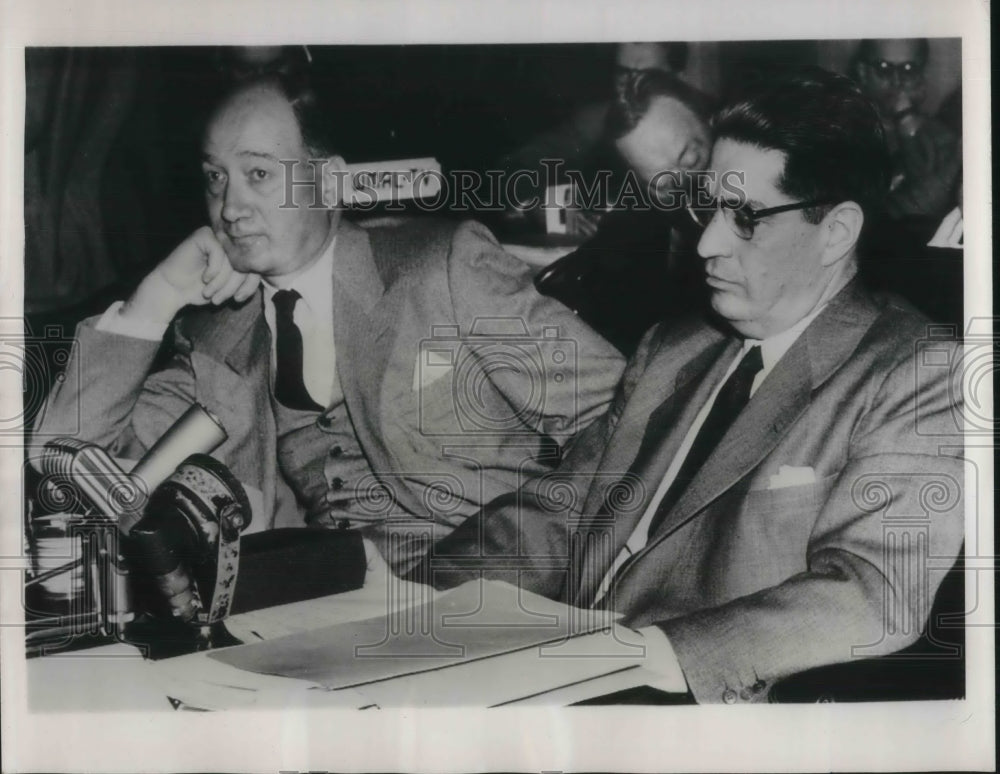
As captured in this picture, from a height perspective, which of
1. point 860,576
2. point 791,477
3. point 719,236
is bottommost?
point 860,576

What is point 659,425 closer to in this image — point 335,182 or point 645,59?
point 645,59

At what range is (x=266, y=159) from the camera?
350cm

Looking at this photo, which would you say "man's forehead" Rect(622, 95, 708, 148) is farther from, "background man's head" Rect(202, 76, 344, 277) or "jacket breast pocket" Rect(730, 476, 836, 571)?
"jacket breast pocket" Rect(730, 476, 836, 571)

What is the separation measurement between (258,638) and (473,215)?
5.56ft

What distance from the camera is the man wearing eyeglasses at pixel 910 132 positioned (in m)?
3.51

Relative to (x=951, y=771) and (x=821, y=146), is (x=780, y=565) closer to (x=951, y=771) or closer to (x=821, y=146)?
(x=951, y=771)

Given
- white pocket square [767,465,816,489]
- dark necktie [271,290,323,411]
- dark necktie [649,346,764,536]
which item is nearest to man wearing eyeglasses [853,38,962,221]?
dark necktie [649,346,764,536]

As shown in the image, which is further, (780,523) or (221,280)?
(221,280)

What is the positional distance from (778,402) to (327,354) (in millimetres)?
1610

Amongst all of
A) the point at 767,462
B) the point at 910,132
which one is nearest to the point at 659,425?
the point at 767,462

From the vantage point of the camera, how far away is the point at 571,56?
350 cm

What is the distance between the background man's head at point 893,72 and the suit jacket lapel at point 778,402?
0.73 meters

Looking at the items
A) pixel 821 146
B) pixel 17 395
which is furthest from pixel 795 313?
pixel 17 395

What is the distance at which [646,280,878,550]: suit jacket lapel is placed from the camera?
11.2 ft
